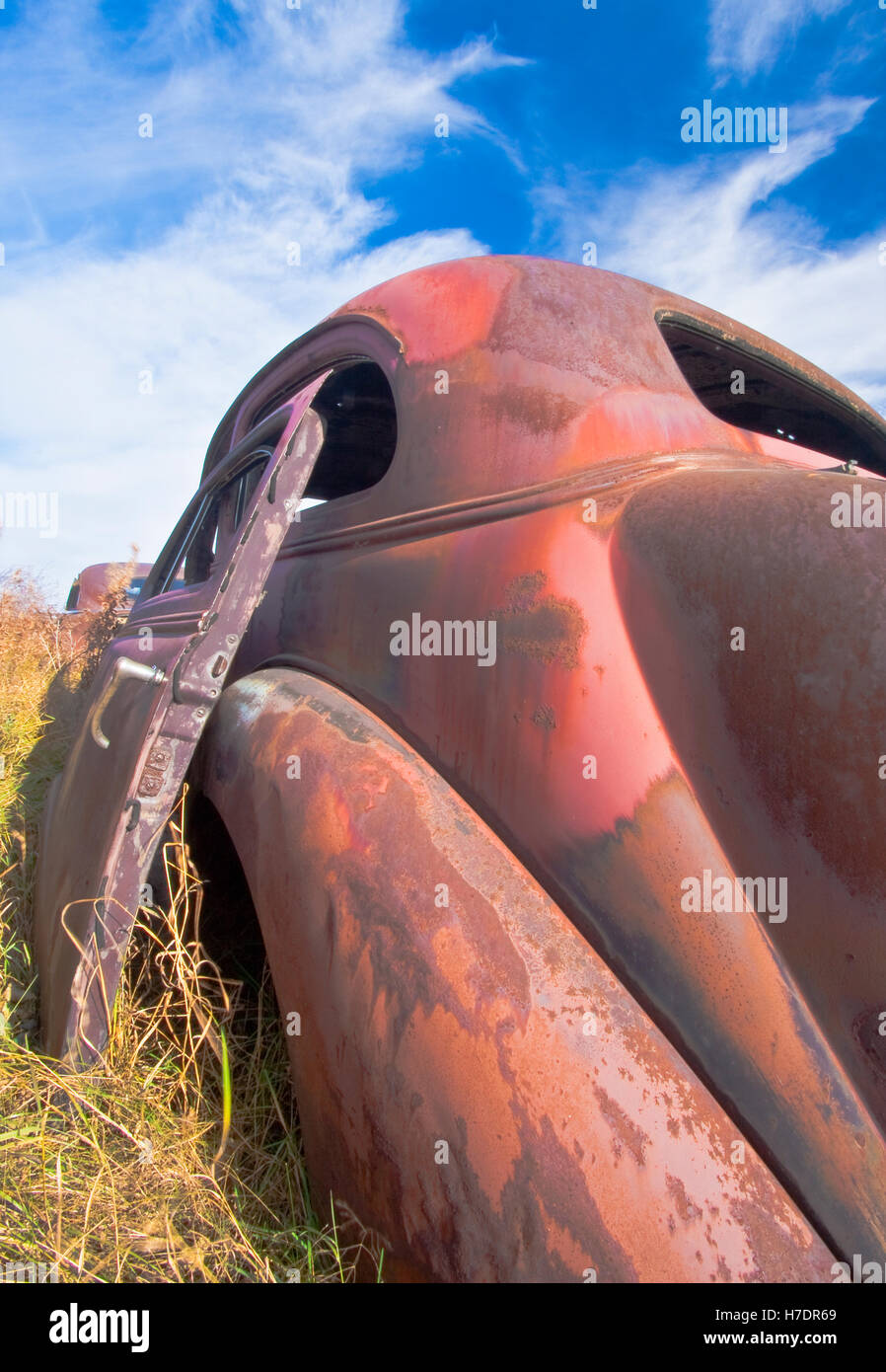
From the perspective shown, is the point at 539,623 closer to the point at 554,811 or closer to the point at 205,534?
the point at 554,811

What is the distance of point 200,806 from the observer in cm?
239

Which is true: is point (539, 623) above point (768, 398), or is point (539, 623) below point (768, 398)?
below

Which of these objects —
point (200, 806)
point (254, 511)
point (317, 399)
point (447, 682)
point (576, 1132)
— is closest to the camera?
point (576, 1132)

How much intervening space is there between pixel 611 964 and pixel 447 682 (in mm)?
652

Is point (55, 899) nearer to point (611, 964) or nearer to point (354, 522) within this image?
point (354, 522)

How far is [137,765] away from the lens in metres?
1.83

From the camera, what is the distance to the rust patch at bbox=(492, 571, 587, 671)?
152 centimetres

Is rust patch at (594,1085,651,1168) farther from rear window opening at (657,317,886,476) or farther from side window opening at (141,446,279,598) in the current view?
side window opening at (141,446,279,598)

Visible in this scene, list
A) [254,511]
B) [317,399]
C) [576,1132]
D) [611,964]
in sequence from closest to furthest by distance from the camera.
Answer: [576,1132], [611,964], [254,511], [317,399]

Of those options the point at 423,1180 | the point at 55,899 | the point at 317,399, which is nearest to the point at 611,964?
the point at 423,1180

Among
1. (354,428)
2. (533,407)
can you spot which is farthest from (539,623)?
(354,428)

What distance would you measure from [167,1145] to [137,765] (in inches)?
32.4

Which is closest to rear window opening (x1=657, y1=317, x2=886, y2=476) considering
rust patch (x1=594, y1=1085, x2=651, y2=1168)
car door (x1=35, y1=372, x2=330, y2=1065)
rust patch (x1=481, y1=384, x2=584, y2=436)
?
rust patch (x1=481, y1=384, x2=584, y2=436)
